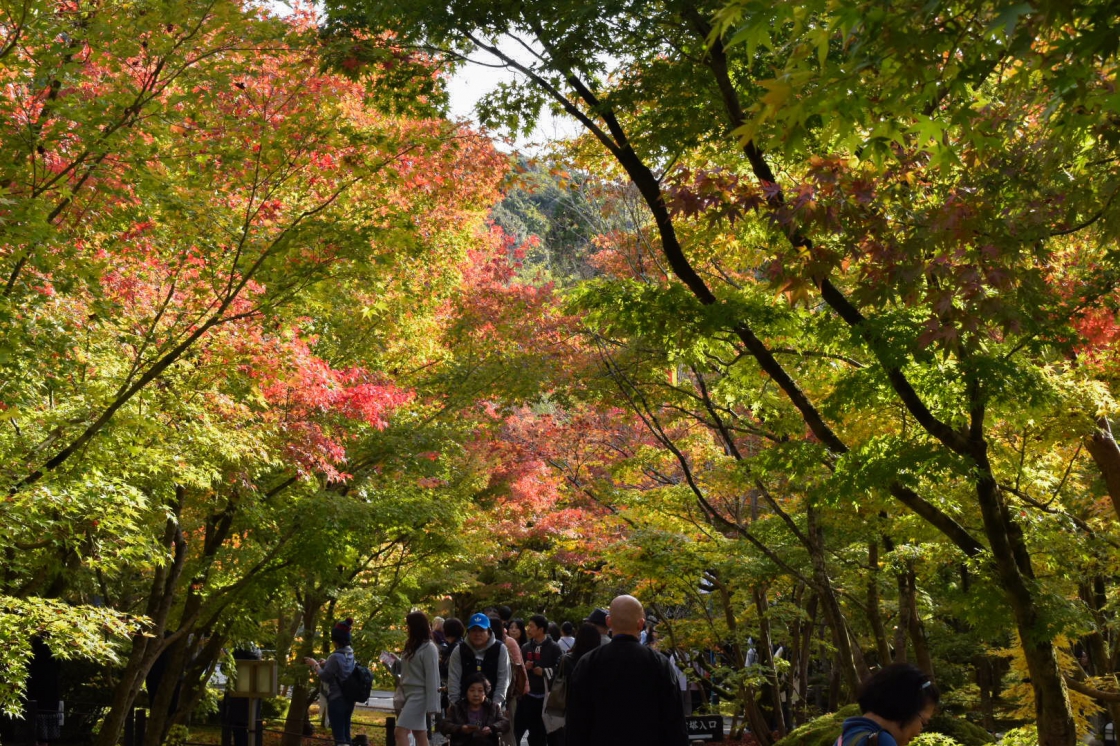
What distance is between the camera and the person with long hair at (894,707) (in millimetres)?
3662

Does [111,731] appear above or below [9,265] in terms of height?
below

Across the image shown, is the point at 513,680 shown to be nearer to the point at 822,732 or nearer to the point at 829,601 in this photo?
the point at 822,732

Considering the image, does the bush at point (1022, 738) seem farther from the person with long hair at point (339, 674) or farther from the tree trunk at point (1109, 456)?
the person with long hair at point (339, 674)

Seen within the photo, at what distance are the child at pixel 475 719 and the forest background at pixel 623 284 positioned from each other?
9.02 feet

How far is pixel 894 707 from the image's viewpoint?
367 cm

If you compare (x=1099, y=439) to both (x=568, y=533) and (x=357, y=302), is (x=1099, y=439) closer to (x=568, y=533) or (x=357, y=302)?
(x=357, y=302)

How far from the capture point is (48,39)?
6.16m

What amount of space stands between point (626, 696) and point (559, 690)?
8.91ft

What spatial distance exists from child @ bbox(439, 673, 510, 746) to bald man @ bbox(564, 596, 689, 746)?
2.71 metres

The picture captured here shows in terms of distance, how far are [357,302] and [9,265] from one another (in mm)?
5930

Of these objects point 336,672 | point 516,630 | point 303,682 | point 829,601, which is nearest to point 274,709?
point 303,682

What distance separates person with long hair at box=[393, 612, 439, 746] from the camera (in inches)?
314

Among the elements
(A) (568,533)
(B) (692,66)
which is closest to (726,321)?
(B) (692,66)

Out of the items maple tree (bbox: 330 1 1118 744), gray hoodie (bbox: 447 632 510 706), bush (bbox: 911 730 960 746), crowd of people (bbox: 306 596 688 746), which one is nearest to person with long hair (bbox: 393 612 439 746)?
crowd of people (bbox: 306 596 688 746)
